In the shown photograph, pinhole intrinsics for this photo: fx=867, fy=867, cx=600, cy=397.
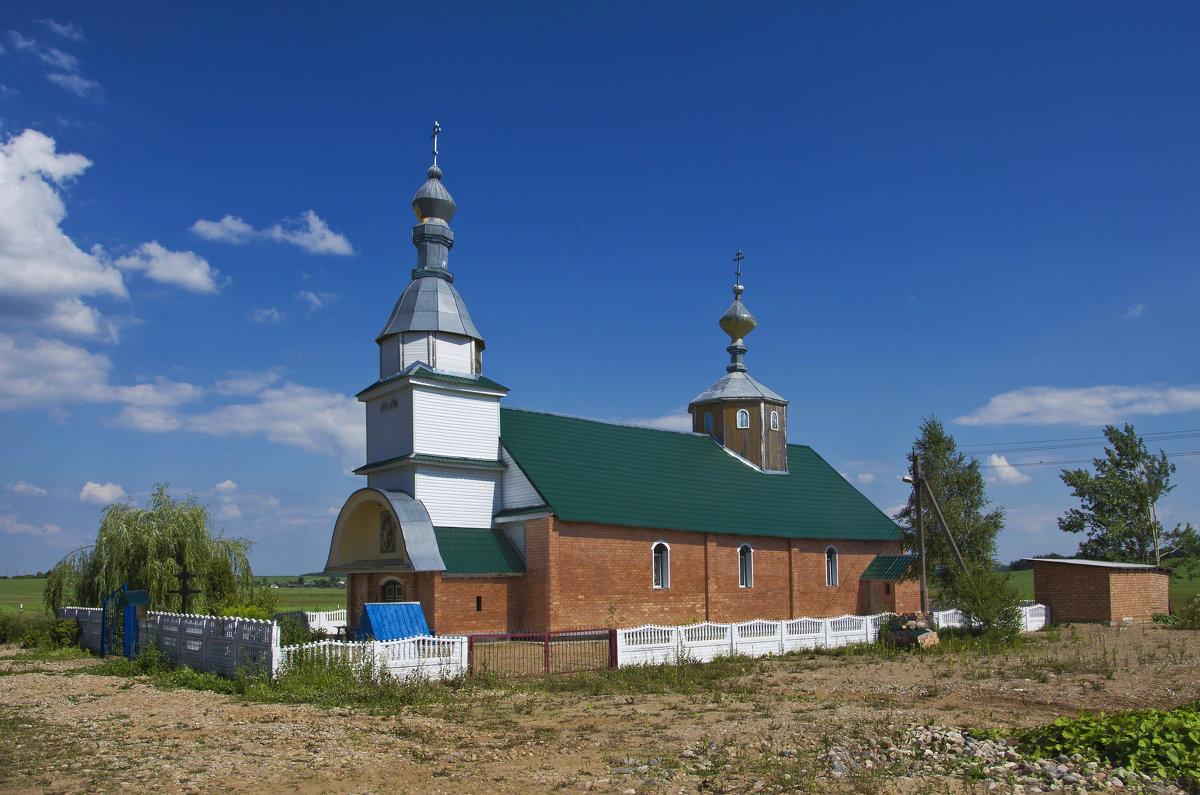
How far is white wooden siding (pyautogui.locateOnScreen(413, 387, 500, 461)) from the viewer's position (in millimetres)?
23125

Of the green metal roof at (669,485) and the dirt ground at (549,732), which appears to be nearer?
the dirt ground at (549,732)

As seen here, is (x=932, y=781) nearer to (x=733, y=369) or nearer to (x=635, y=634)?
(x=635, y=634)

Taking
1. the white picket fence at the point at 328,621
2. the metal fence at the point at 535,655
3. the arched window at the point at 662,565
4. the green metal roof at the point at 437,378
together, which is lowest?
the white picket fence at the point at 328,621

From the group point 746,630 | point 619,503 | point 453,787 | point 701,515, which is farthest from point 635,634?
point 453,787

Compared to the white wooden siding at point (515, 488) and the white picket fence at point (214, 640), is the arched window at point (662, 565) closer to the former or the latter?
the white wooden siding at point (515, 488)

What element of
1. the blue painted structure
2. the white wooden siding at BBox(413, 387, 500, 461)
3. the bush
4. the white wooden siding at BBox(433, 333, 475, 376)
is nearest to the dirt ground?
the blue painted structure

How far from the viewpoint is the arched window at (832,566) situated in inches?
1195

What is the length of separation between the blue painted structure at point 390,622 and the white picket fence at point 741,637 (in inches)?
164

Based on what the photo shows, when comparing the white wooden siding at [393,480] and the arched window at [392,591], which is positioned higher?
the white wooden siding at [393,480]

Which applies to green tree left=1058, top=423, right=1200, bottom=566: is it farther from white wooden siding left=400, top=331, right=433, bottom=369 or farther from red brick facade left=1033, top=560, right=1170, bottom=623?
white wooden siding left=400, top=331, right=433, bottom=369

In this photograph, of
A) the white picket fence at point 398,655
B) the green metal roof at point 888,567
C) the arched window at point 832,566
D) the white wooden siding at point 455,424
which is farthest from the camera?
the green metal roof at point 888,567

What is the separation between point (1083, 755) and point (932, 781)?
159 cm

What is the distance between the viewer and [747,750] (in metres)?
9.30

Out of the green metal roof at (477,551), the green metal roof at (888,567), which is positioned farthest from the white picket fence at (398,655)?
the green metal roof at (888,567)
